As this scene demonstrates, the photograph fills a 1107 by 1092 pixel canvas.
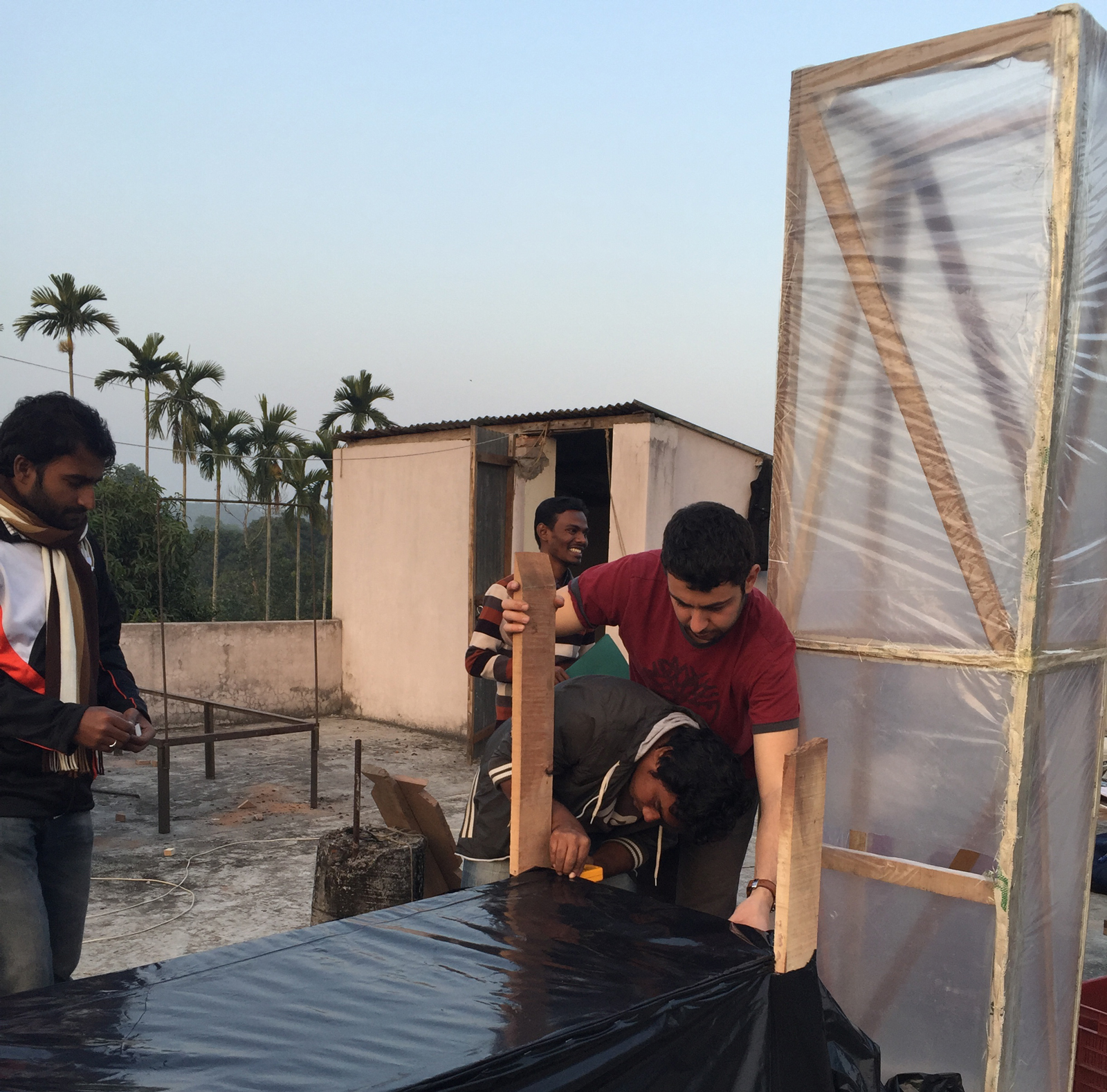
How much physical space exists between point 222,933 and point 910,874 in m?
3.12

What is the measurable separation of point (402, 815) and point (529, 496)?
5720 mm

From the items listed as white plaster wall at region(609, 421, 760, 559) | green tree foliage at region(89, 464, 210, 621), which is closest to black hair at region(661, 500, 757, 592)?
white plaster wall at region(609, 421, 760, 559)

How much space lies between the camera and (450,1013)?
3.91 ft

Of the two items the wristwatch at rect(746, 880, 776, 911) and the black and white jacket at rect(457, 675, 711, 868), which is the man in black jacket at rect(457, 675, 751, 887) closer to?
the black and white jacket at rect(457, 675, 711, 868)

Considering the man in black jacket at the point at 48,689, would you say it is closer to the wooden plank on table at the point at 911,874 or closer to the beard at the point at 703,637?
the beard at the point at 703,637

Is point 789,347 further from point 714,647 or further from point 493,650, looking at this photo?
point 493,650

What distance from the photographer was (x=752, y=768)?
7.82ft

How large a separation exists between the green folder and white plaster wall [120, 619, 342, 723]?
7282 millimetres

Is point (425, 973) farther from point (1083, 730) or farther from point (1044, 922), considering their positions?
point (1083, 730)

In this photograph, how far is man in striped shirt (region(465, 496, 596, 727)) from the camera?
11.6 feet

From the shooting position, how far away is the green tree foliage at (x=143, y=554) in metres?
15.8

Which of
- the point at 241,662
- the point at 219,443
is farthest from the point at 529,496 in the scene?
the point at 219,443

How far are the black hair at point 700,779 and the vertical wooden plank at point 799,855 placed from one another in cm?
34

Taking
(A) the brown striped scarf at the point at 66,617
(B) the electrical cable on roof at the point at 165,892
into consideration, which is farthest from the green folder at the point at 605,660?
(B) the electrical cable on roof at the point at 165,892
